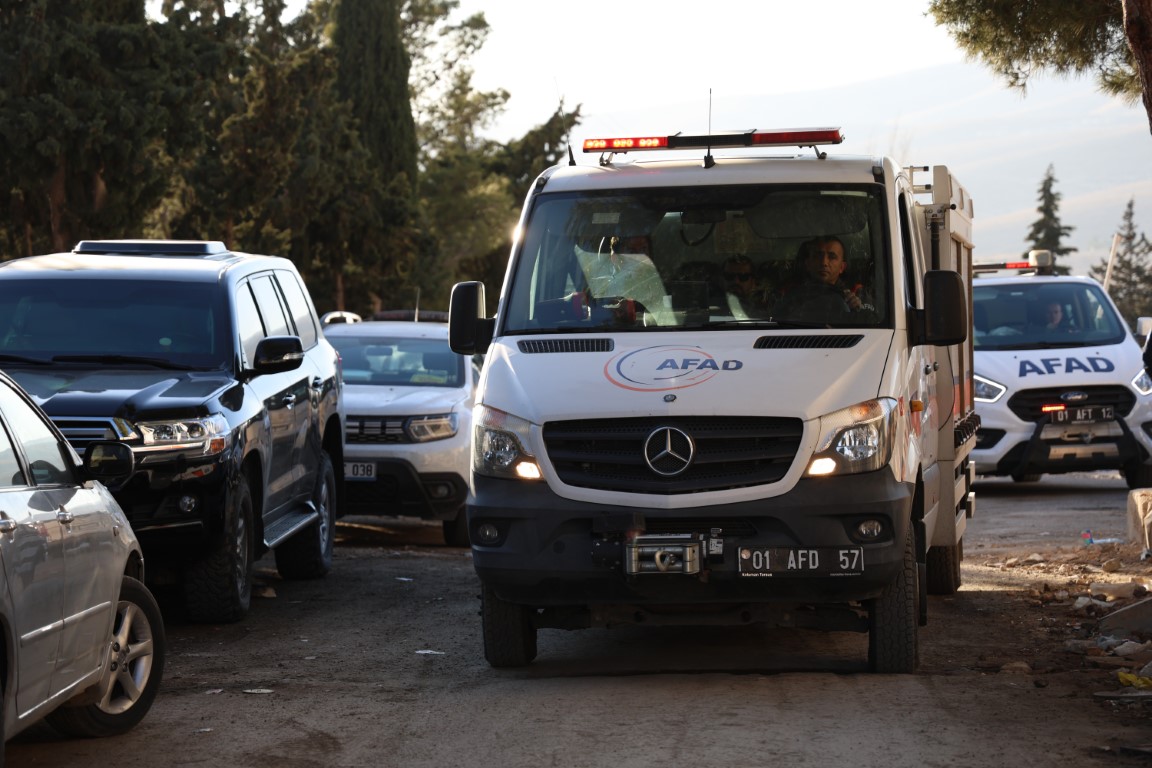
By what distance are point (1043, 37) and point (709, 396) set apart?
7.16 metres

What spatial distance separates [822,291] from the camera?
28.0 ft

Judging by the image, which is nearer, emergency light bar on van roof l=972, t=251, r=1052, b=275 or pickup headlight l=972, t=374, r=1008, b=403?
pickup headlight l=972, t=374, r=1008, b=403

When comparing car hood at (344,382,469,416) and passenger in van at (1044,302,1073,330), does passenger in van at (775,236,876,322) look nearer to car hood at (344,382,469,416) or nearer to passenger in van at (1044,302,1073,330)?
car hood at (344,382,469,416)

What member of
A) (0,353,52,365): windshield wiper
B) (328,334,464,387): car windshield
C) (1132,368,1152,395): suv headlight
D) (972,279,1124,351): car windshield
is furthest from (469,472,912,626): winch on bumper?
(972,279,1124,351): car windshield

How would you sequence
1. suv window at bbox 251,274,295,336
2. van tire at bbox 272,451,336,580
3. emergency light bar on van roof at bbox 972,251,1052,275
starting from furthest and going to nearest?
1. emergency light bar on van roof at bbox 972,251,1052,275
2. van tire at bbox 272,451,336,580
3. suv window at bbox 251,274,295,336

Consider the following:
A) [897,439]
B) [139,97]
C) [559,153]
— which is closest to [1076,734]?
[897,439]

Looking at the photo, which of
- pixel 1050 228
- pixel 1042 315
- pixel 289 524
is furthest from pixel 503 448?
pixel 1050 228

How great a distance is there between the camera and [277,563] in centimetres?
1245

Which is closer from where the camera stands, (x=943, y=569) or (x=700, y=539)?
(x=700, y=539)

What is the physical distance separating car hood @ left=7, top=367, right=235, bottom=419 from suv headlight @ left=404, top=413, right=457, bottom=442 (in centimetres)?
442

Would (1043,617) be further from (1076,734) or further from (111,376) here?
(111,376)

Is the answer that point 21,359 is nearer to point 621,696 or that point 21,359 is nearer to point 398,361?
point 621,696

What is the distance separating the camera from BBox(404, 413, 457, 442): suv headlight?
14.8 m

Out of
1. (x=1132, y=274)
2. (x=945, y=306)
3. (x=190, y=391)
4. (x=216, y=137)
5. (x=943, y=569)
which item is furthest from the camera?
(x=1132, y=274)
